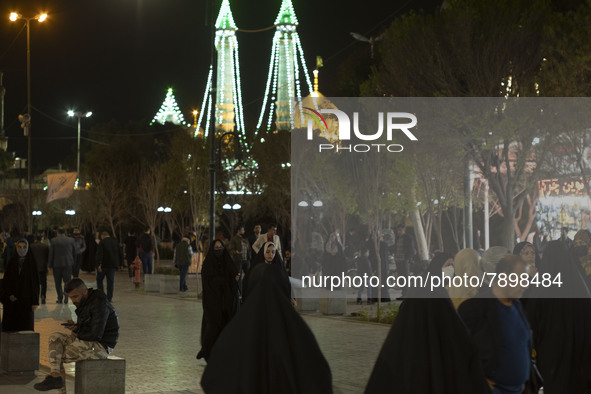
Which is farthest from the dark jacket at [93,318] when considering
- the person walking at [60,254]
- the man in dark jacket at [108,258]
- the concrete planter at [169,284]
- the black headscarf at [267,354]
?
the concrete planter at [169,284]

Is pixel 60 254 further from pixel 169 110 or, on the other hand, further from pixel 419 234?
pixel 169 110

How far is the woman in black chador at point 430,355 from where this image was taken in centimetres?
495

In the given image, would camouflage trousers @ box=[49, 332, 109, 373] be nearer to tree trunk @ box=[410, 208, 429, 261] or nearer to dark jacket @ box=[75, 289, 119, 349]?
dark jacket @ box=[75, 289, 119, 349]

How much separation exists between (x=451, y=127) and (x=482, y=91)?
3.66ft

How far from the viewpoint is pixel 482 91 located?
73.0ft

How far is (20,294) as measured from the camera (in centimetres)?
1191

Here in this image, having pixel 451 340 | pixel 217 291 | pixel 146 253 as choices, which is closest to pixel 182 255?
pixel 146 253

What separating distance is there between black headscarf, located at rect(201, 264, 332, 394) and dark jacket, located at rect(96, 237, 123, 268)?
14.8 metres

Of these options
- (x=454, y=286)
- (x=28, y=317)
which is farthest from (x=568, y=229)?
(x=454, y=286)

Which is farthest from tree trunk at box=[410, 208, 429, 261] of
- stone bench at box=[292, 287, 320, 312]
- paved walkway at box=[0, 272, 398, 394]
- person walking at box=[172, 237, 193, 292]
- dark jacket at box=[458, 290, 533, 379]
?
dark jacket at box=[458, 290, 533, 379]

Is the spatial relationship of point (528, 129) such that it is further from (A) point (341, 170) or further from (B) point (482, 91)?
(A) point (341, 170)

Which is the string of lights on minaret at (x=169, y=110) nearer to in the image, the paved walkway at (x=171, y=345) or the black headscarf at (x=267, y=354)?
the paved walkway at (x=171, y=345)

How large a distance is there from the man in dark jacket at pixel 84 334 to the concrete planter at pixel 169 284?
15.3 m

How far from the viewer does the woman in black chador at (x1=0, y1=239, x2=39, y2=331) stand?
11805 mm
